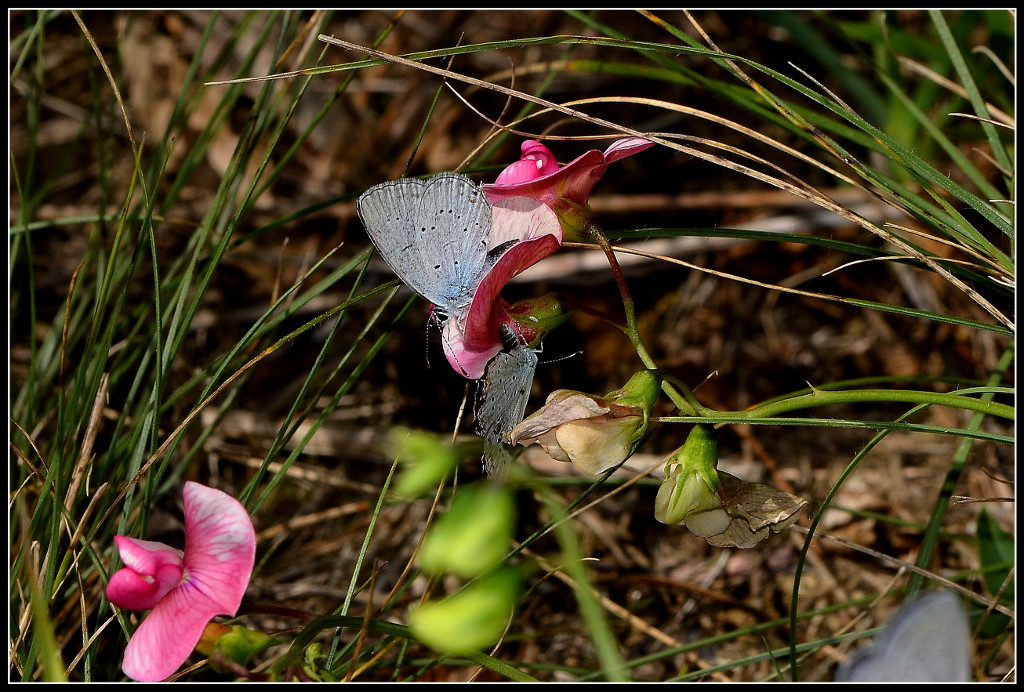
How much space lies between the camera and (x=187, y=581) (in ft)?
3.14

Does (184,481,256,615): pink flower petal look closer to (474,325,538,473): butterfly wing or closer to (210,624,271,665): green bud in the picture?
(210,624,271,665): green bud

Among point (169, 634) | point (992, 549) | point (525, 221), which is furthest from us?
point (992, 549)

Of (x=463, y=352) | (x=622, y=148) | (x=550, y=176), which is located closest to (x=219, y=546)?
(x=463, y=352)

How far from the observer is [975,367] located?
6.40ft

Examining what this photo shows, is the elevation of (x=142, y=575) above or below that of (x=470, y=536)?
below

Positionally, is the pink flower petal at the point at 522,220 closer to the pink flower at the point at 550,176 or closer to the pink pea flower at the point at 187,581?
the pink flower at the point at 550,176

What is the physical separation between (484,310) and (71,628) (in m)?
0.99

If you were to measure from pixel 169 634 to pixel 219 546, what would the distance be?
109mm

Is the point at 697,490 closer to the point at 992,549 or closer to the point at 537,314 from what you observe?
the point at 537,314

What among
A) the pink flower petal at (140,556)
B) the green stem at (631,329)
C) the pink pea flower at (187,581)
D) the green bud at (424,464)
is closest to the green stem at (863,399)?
the green stem at (631,329)

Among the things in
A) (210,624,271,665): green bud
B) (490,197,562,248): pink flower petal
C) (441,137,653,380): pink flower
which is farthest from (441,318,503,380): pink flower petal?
(210,624,271,665): green bud

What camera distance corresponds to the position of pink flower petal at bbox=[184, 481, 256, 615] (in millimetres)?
922

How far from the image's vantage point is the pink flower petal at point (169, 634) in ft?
2.91

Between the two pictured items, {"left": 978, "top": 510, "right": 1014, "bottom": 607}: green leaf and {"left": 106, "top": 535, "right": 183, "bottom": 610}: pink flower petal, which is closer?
{"left": 106, "top": 535, "right": 183, "bottom": 610}: pink flower petal
